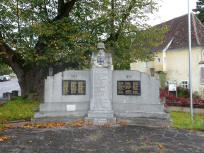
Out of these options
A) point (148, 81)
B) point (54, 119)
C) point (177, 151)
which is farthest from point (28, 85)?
point (177, 151)

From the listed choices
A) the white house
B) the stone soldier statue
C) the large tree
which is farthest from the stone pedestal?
the white house

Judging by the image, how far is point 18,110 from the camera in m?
19.5

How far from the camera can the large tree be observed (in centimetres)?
2188

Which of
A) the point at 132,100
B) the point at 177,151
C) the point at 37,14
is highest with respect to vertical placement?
the point at 37,14

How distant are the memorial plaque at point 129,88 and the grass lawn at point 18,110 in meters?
4.38

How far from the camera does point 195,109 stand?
25.7m

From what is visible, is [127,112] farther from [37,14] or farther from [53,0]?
[53,0]

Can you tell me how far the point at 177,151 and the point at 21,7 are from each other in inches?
572

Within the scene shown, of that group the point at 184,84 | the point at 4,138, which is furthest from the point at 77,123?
the point at 184,84

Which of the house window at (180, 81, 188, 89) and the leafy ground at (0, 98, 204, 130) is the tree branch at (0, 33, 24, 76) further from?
the house window at (180, 81, 188, 89)

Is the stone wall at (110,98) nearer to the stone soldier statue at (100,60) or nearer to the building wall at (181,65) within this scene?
the stone soldier statue at (100,60)

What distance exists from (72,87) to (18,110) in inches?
182

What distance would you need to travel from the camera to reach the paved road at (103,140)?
11023mm

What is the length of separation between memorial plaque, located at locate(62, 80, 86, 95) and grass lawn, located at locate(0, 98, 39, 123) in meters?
2.31
